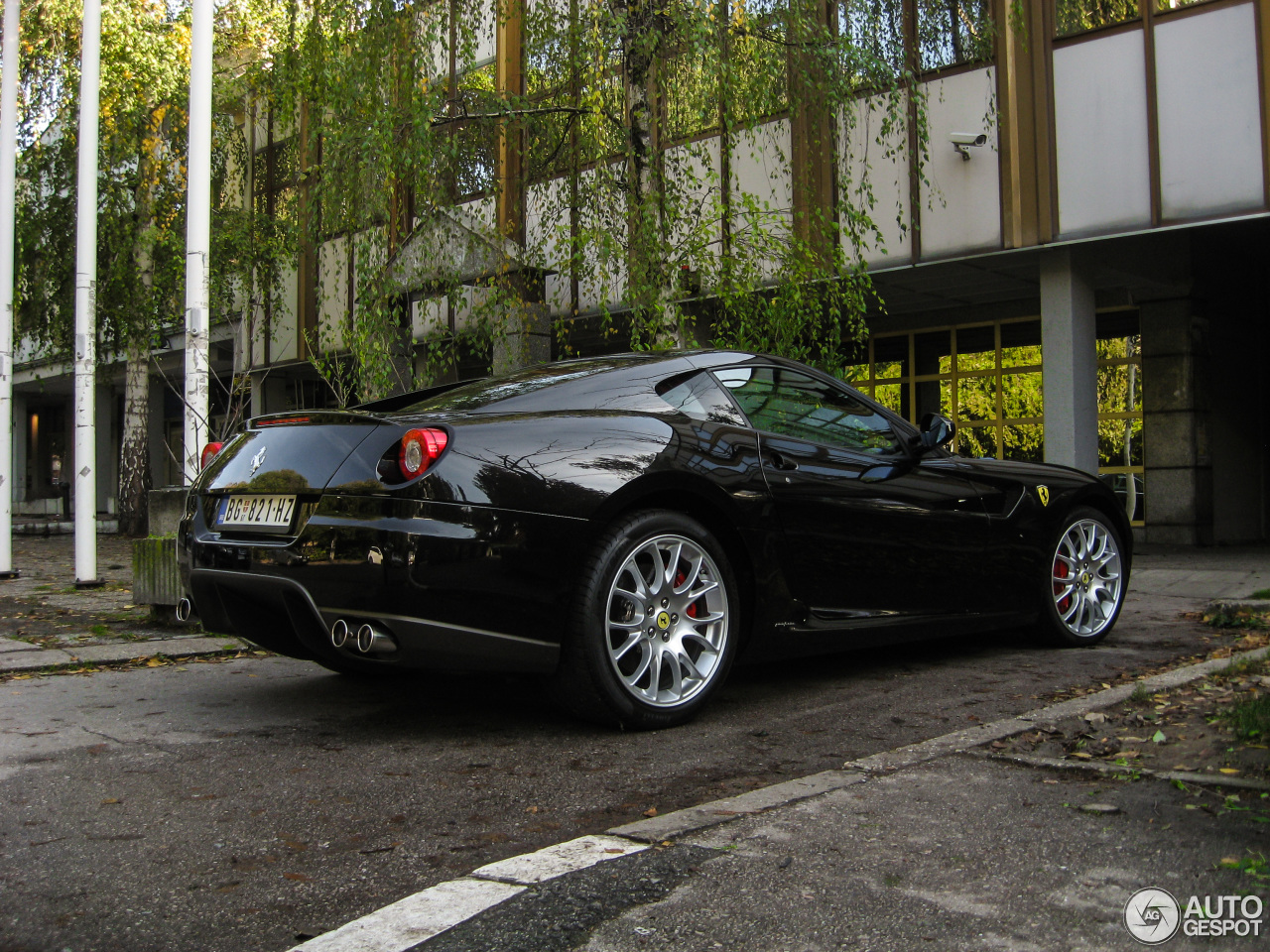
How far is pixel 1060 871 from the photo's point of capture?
2400 millimetres

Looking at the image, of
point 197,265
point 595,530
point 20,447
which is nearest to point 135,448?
point 197,265

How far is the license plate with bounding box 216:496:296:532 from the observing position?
384 centimetres

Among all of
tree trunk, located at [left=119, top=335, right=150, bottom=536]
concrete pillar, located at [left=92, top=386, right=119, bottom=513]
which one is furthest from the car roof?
concrete pillar, located at [left=92, top=386, right=119, bottom=513]

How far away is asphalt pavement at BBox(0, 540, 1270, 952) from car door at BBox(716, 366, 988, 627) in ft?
1.36

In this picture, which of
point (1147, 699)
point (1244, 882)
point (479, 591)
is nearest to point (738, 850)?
point (1244, 882)

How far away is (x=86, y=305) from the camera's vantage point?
33.2 feet

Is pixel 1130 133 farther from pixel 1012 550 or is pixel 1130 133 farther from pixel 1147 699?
pixel 1147 699

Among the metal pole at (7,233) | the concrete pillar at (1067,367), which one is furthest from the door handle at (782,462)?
the metal pole at (7,233)

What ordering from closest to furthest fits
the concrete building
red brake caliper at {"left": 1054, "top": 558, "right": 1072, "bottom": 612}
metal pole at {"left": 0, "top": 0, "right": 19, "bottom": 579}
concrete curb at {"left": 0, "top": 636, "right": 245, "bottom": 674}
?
concrete curb at {"left": 0, "top": 636, "right": 245, "bottom": 674} < red brake caliper at {"left": 1054, "top": 558, "right": 1072, "bottom": 612} < the concrete building < metal pole at {"left": 0, "top": 0, "right": 19, "bottom": 579}

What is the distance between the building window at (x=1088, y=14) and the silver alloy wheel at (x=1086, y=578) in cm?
705

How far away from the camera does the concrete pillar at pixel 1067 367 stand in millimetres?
11625

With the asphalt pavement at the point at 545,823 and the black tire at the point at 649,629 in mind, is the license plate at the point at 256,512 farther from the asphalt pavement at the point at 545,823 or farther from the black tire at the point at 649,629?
the black tire at the point at 649,629

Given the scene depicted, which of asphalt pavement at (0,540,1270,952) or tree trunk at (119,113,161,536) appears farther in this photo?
tree trunk at (119,113,161,536)

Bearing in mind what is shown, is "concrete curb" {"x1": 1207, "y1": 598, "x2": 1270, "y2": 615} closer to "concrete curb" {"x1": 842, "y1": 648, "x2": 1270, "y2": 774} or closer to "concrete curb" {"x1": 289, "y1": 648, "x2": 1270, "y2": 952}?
"concrete curb" {"x1": 842, "y1": 648, "x2": 1270, "y2": 774}
